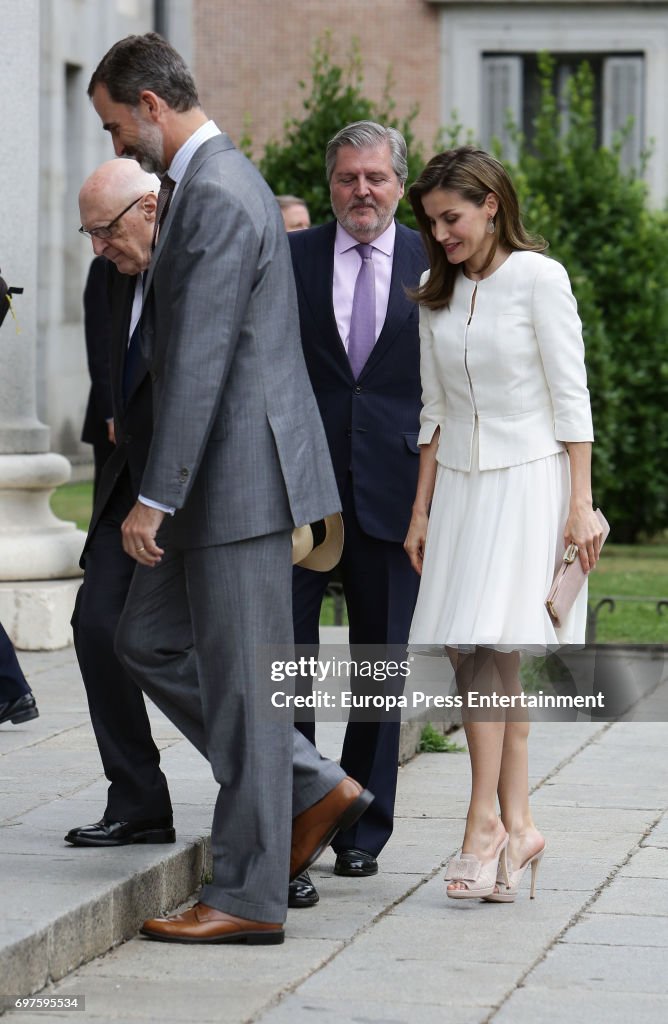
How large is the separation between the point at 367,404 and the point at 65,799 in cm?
143

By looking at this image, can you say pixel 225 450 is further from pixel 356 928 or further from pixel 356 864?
pixel 356 864

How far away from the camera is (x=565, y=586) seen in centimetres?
448

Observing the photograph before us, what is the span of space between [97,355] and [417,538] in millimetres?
4190

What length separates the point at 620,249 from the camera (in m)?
14.8

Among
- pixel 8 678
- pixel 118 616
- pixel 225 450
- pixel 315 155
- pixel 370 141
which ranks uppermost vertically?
pixel 315 155

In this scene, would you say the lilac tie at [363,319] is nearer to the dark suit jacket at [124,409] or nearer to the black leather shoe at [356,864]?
the dark suit jacket at [124,409]

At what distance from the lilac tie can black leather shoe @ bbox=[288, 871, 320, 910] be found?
136cm

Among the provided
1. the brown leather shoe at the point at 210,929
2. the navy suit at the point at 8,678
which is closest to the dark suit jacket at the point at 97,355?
the navy suit at the point at 8,678

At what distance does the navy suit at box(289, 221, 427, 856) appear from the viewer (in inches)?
197

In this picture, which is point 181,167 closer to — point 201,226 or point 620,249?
point 201,226

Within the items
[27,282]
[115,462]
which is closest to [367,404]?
[115,462]

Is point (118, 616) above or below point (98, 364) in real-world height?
below

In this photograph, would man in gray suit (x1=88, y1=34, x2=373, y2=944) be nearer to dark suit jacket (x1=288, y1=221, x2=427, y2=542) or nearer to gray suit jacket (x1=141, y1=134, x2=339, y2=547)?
gray suit jacket (x1=141, y1=134, x2=339, y2=547)

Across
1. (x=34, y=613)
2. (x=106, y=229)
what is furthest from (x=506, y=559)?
(x=34, y=613)
